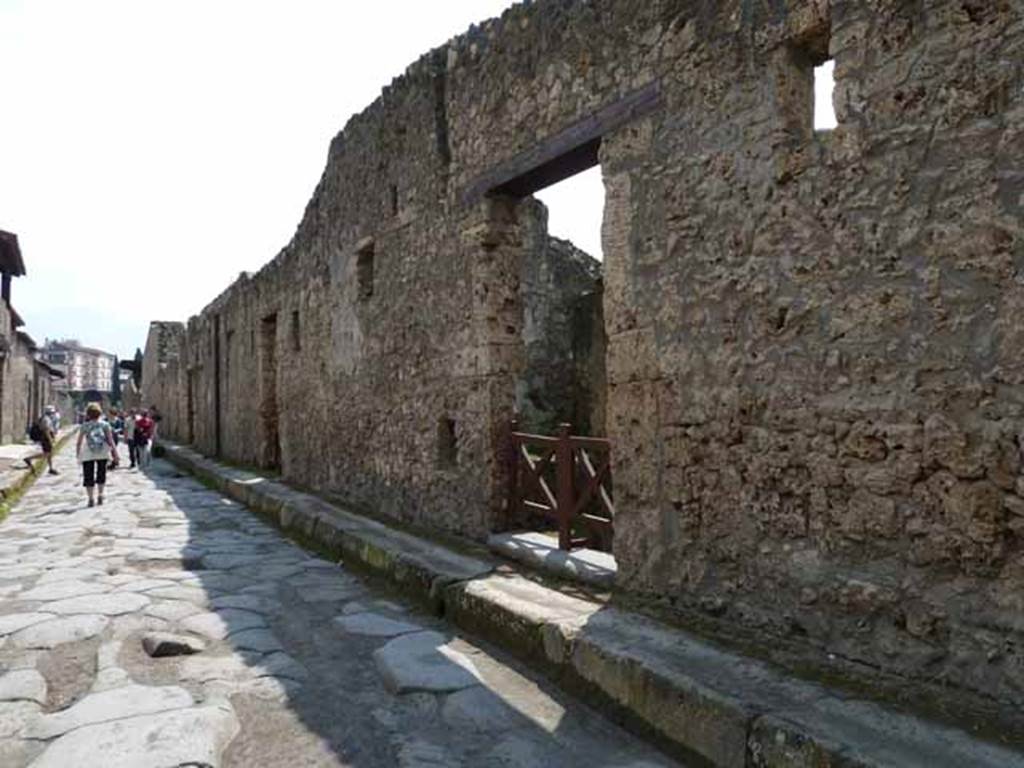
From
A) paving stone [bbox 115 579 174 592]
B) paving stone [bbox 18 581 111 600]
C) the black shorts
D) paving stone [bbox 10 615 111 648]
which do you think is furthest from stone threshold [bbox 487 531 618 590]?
the black shorts

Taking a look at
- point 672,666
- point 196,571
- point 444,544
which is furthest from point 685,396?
point 196,571

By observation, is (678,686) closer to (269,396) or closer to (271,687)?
(271,687)

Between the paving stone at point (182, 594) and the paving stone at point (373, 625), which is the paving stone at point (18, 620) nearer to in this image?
the paving stone at point (182, 594)

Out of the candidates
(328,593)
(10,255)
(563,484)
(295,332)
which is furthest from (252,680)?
(10,255)

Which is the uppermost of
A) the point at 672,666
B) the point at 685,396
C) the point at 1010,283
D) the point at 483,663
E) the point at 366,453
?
the point at 1010,283

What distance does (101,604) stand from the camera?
4.63m

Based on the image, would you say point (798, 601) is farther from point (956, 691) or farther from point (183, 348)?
point (183, 348)

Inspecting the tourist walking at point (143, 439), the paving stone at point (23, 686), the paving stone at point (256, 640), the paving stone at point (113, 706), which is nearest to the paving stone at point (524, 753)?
the paving stone at point (113, 706)

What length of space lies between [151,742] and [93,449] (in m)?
7.61

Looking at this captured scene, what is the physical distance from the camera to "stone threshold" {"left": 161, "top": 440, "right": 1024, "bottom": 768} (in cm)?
228

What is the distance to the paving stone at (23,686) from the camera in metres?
3.20

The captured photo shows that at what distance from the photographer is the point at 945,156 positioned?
8.93 ft

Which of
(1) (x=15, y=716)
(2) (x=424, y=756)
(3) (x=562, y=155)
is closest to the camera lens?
(2) (x=424, y=756)

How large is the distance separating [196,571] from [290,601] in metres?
1.21
